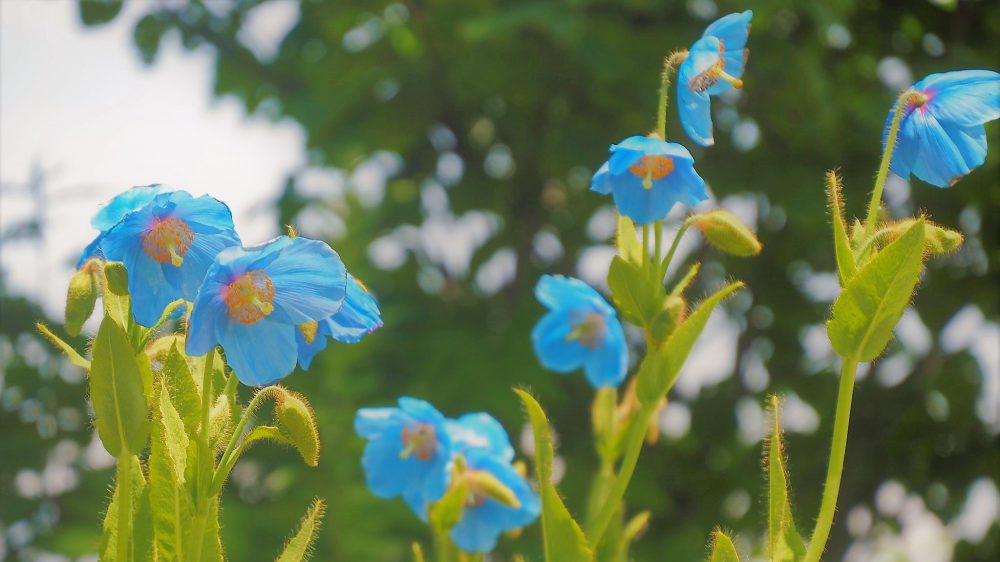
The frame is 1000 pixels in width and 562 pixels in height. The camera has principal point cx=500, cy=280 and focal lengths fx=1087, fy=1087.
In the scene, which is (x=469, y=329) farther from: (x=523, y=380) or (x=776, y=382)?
(x=776, y=382)

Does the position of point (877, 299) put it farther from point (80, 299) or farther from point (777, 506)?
point (80, 299)

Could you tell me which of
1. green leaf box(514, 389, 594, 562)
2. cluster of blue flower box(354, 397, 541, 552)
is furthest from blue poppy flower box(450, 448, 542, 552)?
Answer: green leaf box(514, 389, 594, 562)

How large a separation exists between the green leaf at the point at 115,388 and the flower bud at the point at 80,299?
0.17ft

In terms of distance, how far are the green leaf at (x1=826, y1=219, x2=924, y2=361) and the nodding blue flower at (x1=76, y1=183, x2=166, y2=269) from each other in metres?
0.54

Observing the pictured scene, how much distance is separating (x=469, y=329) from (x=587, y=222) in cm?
70

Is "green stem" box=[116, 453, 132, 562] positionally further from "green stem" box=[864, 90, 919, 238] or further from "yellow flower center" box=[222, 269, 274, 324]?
"green stem" box=[864, 90, 919, 238]

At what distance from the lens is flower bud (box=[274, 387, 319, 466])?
828 mm

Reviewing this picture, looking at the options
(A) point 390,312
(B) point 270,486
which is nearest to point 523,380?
(A) point 390,312

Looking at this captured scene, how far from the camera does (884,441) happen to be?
3490 millimetres

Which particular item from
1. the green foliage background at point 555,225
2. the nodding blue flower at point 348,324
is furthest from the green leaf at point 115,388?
the green foliage background at point 555,225

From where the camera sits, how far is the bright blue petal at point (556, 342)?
1.48m

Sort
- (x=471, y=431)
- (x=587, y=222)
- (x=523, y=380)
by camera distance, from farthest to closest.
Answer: (x=587, y=222) → (x=523, y=380) → (x=471, y=431)

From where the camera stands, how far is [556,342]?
151cm

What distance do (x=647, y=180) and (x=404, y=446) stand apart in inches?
22.3
